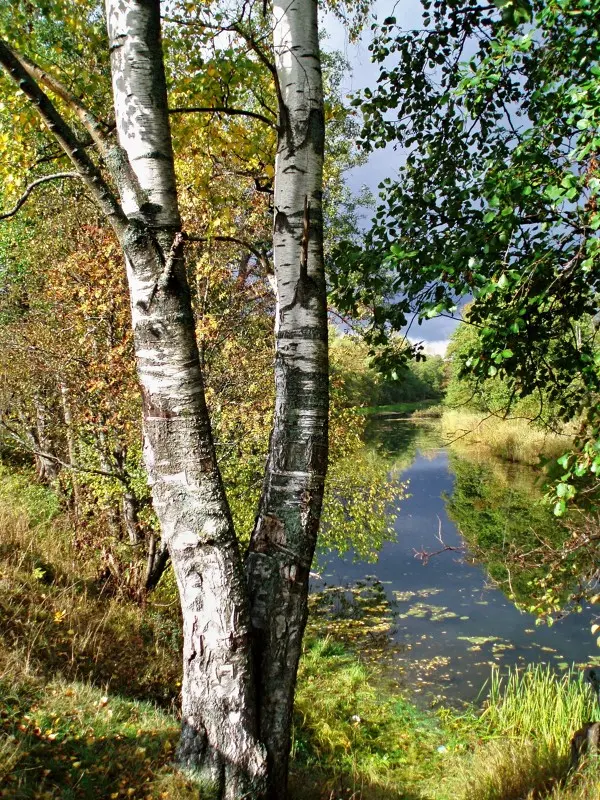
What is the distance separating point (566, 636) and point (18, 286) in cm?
1197

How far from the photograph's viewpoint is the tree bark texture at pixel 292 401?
2.64 meters

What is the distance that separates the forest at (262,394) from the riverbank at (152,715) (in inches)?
1.2

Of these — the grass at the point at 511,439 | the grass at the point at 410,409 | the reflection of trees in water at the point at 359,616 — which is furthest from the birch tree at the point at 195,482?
the grass at the point at 410,409

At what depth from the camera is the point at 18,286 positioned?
1138 centimetres

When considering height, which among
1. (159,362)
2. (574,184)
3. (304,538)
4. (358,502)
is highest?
(574,184)

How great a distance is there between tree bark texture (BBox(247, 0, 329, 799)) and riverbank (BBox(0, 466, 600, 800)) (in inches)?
25.3

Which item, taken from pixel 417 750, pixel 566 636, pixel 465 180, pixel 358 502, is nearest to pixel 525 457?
pixel 566 636

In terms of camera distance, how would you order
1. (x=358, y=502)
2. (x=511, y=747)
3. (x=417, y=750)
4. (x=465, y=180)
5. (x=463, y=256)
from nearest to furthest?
(x=463, y=256), (x=465, y=180), (x=511, y=747), (x=417, y=750), (x=358, y=502)

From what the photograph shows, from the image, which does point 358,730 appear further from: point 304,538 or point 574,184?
point 574,184

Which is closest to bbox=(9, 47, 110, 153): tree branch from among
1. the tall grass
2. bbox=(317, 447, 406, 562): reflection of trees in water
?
the tall grass

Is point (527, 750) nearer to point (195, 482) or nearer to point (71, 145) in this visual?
point (195, 482)

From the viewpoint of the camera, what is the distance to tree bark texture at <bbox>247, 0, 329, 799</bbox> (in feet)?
8.66

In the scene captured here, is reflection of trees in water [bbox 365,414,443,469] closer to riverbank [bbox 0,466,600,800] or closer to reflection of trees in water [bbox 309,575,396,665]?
reflection of trees in water [bbox 309,575,396,665]

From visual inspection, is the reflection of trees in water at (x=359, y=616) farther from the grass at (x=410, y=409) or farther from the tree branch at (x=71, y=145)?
the grass at (x=410, y=409)
